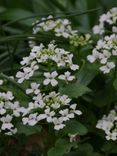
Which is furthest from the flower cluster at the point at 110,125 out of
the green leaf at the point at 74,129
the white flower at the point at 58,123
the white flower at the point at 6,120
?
the white flower at the point at 6,120

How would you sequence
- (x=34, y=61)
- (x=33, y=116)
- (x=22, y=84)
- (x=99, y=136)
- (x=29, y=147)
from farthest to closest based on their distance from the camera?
(x=29, y=147), (x=99, y=136), (x=22, y=84), (x=34, y=61), (x=33, y=116)

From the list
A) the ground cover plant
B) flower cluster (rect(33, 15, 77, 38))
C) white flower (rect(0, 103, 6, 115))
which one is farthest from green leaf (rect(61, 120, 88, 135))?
flower cluster (rect(33, 15, 77, 38))

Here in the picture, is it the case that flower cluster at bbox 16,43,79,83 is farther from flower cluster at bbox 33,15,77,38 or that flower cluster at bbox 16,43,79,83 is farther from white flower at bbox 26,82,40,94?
flower cluster at bbox 33,15,77,38

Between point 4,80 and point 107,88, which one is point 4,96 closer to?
point 4,80

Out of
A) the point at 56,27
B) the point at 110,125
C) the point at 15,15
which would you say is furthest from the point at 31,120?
the point at 15,15

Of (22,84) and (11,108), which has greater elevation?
(22,84)

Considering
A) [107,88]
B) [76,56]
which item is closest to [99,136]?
[107,88]
